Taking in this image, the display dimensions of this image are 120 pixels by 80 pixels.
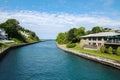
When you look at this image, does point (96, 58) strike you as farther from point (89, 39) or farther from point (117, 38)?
point (89, 39)

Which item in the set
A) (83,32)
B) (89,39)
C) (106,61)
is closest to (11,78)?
(106,61)

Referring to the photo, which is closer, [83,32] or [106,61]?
[106,61]

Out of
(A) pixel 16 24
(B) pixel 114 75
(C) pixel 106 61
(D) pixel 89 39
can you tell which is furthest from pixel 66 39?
(B) pixel 114 75

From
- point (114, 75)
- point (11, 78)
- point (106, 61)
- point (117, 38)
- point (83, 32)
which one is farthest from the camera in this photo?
point (83, 32)

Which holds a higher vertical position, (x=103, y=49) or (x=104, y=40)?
(x=104, y=40)

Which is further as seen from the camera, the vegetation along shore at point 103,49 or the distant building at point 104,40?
the distant building at point 104,40

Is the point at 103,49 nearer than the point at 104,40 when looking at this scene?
Yes

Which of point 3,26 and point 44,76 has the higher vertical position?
point 3,26

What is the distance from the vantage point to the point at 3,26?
160 m

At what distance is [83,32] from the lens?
125m

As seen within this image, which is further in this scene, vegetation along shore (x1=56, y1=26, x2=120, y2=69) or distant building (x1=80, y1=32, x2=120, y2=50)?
distant building (x1=80, y1=32, x2=120, y2=50)

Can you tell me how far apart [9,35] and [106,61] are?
12642 cm

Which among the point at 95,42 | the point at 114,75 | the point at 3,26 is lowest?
the point at 114,75

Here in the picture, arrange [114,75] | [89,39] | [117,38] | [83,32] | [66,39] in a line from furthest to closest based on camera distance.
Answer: [66,39]
[83,32]
[89,39]
[117,38]
[114,75]
